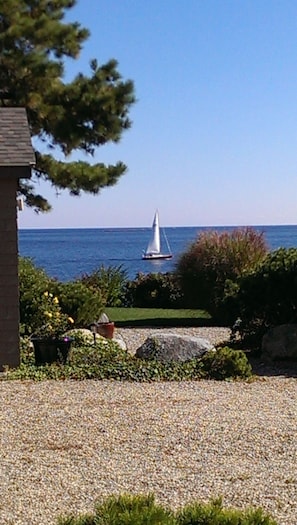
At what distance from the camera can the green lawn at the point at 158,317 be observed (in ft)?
55.2

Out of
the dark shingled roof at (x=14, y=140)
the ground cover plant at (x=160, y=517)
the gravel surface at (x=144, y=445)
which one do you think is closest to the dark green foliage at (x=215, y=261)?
the dark shingled roof at (x=14, y=140)

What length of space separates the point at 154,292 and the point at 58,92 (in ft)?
21.4

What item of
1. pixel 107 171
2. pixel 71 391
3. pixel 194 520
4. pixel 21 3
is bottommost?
pixel 71 391

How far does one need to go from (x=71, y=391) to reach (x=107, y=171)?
350 inches

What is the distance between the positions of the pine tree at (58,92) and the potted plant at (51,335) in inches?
171

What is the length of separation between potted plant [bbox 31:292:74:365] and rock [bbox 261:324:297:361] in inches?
116

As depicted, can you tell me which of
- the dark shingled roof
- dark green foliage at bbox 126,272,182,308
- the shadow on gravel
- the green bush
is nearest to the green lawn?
dark green foliage at bbox 126,272,182,308

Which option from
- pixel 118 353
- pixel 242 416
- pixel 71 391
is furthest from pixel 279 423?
pixel 118 353

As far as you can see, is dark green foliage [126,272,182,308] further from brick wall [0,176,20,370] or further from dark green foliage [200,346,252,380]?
brick wall [0,176,20,370]

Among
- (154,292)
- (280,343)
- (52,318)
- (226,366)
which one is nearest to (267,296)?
(280,343)

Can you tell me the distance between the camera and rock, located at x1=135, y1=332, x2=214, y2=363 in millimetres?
10523

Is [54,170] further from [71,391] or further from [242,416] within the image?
[242,416]

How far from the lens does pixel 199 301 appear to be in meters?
17.5

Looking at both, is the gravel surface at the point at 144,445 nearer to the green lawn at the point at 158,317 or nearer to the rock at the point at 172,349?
the rock at the point at 172,349
